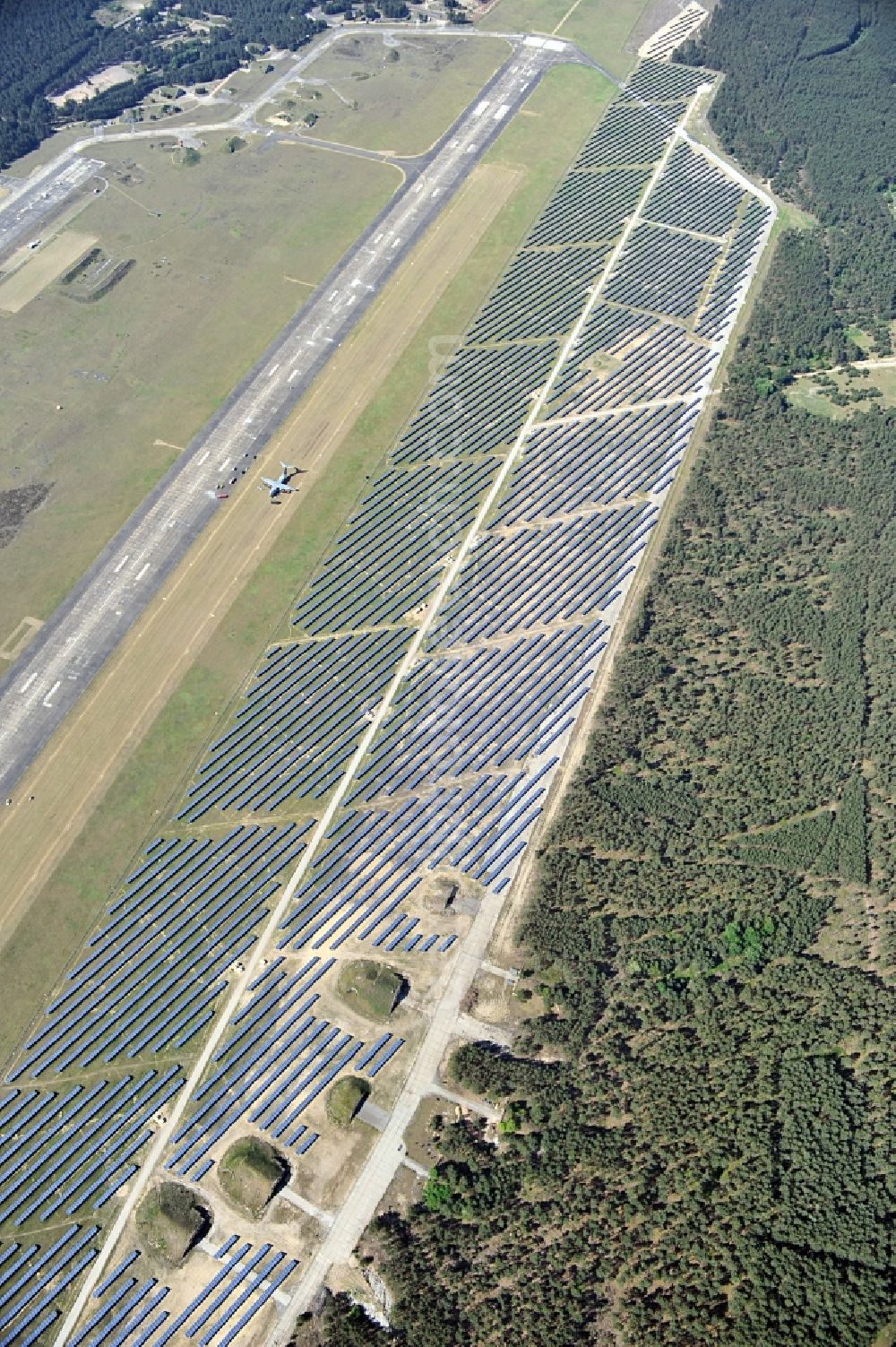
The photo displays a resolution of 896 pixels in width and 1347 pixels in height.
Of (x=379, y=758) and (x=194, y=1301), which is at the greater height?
(x=379, y=758)

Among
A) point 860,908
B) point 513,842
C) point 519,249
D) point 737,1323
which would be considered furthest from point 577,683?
point 519,249

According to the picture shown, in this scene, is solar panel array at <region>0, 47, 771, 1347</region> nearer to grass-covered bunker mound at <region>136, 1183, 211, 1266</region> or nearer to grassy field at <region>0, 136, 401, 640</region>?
grass-covered bunker mound at <region>136, 1183, 211, 1266</region>

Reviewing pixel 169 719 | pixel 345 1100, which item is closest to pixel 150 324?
pixel 169 719

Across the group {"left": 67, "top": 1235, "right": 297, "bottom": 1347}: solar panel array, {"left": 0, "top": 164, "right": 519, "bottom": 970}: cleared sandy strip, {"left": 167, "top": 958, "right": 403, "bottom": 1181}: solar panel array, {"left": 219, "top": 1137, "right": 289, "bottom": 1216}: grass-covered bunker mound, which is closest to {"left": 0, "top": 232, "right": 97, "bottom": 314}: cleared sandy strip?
{"left": 0, "top": 164, "right": 519, "bottom": 970}: cleared sandy strip

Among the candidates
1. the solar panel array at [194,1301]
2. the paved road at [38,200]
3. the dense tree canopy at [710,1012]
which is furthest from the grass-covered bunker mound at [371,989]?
the paved road at [38,200]

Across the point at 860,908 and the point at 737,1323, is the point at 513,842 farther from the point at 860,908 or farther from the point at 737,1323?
the point at 737,1323

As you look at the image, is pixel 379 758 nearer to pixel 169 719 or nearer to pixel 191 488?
pixel 169 719

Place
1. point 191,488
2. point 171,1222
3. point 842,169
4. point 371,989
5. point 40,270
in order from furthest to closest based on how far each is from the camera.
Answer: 1. point 842,169
2. point 40,270
3. point 191,488
4. point 371,989
5. point 171,1222
